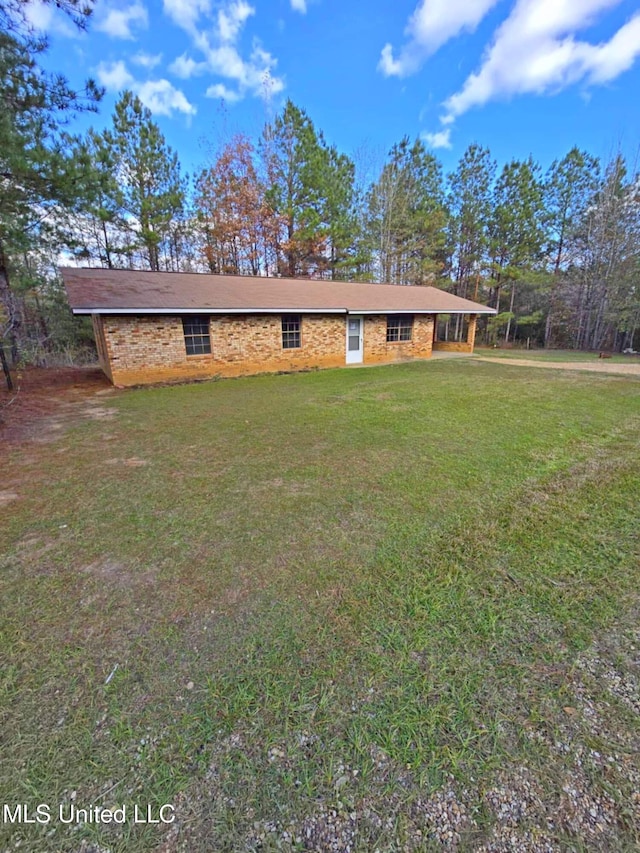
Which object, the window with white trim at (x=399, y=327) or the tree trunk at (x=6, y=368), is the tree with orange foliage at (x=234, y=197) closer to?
the window with white trim at (x=399, y=327)

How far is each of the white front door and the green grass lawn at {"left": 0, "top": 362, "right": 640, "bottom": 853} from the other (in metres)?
9.56

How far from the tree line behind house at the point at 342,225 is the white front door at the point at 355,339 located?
7.70m

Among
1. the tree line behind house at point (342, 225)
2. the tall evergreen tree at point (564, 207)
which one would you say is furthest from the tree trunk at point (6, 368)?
the tall evergreen tree at point (564, 207)

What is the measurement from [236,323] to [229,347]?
762 millimetres

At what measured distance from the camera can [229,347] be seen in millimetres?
11227

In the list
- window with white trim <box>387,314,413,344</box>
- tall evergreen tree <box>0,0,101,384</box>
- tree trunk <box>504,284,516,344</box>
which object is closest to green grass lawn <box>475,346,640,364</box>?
window with white trim <box>387,314,413,344</box>

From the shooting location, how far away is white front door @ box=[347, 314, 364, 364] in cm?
1365

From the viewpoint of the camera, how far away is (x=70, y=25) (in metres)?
5.13

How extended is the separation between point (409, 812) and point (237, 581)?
1.54 metres

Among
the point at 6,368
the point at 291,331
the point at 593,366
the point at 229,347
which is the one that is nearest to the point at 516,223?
the point at 593,366

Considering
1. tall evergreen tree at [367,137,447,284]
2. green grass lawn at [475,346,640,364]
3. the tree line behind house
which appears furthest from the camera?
tall evergreen tree at [367,137,447,284]

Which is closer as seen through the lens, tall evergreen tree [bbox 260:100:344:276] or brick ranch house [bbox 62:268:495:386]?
brick ranch house [bbox 62:268:495:386]

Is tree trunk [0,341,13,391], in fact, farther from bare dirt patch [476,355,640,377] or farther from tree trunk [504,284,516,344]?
tree trunk [504,284,516,344]

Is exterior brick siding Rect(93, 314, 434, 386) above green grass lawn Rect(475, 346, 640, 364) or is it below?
above
